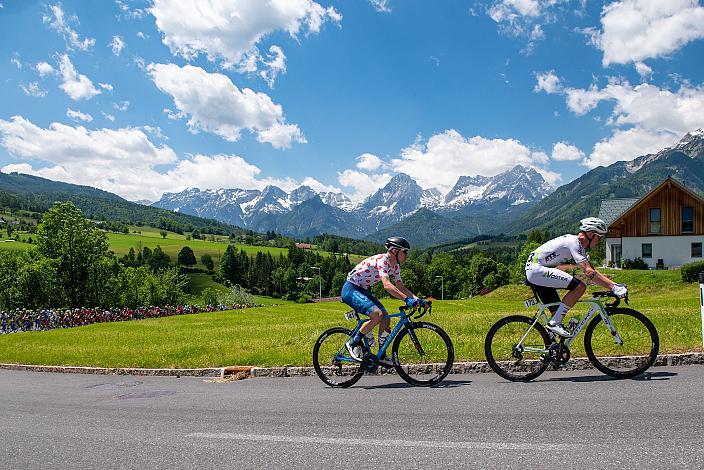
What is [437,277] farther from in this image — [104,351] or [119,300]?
[104,351]

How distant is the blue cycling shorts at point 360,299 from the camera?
8656 millimetres

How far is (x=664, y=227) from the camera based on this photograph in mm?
51406

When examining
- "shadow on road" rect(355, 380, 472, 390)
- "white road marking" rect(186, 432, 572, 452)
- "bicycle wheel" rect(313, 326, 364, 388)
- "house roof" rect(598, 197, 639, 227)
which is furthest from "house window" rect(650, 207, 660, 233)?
"white road marking" rect(186, 432, 572, 452)

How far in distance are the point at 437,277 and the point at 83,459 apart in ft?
451

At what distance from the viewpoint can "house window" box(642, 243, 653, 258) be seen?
170ft

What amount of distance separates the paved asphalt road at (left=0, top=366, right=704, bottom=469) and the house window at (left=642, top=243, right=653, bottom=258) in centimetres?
5054

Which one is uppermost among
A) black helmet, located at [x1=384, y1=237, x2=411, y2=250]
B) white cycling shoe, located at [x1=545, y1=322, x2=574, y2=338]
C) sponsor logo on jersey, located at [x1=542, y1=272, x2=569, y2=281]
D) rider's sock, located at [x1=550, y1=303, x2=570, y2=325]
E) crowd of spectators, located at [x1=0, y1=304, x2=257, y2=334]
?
black helmet, located at [x1=384, y1=237, x2=411, y2=250]

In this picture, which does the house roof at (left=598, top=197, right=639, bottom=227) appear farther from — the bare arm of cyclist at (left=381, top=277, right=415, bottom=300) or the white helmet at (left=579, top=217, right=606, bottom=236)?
the bare arm of cyclist at (left=381, top=277, right=415, bottom=300)

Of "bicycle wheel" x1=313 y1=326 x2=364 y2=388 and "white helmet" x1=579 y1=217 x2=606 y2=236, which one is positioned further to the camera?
"bicycle wheel" x1=313 y1=326 x2=364 y2=388

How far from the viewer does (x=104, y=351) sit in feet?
54.4

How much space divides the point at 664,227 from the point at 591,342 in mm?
51618

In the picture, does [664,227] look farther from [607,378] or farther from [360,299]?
[360,299]

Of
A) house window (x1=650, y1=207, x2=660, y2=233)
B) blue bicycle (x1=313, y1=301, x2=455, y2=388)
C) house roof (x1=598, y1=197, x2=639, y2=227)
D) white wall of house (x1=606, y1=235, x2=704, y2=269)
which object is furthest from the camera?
house roof (x1=598, y1=197, x2=639, y2=227)

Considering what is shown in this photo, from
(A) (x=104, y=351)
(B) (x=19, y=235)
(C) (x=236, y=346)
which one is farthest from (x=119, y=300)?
(B) (x=19, y=235)
